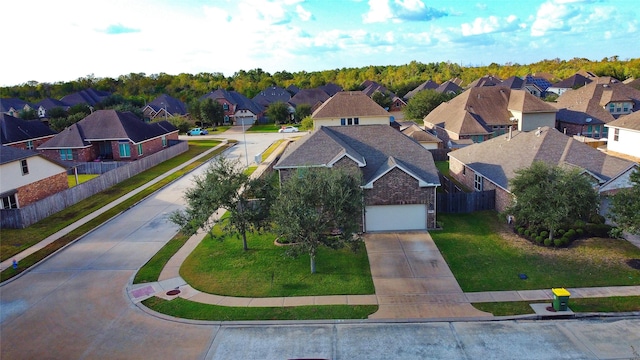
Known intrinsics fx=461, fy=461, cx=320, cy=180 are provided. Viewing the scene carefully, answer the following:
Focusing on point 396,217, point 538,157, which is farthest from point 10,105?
point 538,157

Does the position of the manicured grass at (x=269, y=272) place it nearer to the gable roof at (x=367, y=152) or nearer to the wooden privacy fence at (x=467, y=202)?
the gable roof at (x=367, y=152)

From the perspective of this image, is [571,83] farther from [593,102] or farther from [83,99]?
[83,99]

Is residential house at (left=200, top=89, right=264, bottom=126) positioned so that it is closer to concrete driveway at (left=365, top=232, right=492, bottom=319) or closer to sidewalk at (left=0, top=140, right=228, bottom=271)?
sidewalk at (left=0, top=140, right=228, bottom=271)

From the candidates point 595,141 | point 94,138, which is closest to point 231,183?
point 94,138

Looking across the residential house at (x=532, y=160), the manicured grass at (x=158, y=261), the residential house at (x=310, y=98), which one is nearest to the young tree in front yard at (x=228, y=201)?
the manicured grass at (x=158, y=261)

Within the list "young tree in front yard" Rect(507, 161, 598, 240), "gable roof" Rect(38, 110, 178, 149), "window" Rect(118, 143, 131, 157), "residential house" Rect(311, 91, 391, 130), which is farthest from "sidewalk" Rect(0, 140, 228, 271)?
"young tree in front yard" Rect(507, 161, 598, 240)

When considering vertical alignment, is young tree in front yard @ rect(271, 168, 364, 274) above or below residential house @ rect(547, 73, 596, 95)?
below
